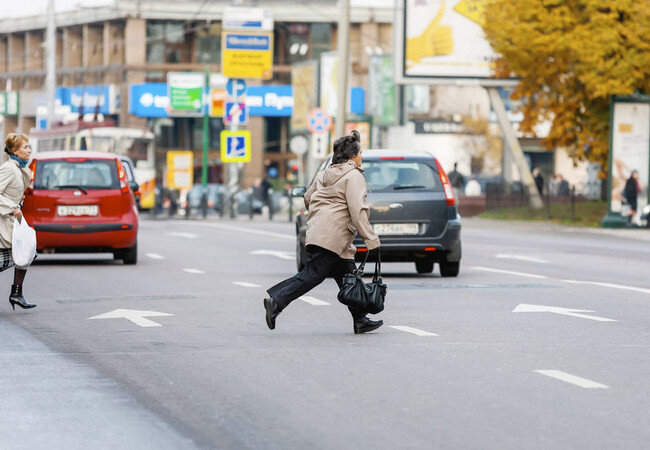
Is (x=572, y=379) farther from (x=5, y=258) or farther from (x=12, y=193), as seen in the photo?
(x=12, y=193)

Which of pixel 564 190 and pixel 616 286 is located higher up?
pixel 616 286

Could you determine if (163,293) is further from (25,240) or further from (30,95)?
(30,95)

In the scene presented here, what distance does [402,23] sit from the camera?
50.1 m

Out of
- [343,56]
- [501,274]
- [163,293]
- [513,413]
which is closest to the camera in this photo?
[513,413]

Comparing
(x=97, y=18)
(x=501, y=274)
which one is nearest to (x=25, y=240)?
(x=501, y=274)

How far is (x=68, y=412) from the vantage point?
8.54m

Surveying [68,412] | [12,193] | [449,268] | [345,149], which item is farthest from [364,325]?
[449,268]

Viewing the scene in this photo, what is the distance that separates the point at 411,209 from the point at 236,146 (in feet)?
106

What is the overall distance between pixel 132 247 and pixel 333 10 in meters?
76.0

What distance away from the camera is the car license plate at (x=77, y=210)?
22359 mm

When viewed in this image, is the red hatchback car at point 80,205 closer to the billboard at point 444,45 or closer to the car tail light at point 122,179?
the car tail light at point 122,179

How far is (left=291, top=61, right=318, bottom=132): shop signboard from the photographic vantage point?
8050 centimetres

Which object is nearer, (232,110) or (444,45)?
(444,45)

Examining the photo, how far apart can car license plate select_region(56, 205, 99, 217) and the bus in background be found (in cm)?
3619
